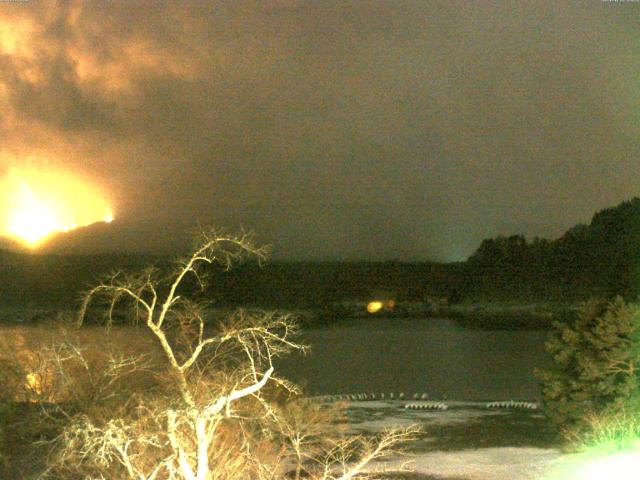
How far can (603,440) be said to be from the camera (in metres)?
17.9

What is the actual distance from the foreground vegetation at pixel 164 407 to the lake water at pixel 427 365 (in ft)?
63.0

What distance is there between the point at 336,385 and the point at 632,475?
102 feet

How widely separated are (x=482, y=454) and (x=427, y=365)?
39603 mm

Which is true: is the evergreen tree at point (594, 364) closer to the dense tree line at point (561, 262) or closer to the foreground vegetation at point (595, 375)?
the foreground vegetation at point (595, 375)

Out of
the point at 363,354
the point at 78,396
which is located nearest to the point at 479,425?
the point at 78,396

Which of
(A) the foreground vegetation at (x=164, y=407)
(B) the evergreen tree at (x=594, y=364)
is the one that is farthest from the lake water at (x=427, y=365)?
(A) the foreground vegetation at (x=164, y=407)

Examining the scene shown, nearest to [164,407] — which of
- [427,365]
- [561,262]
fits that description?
[427,365]

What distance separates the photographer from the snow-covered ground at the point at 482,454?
1628 centimetres

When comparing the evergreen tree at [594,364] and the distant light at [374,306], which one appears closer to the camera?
the evergreen tree at [594,364]

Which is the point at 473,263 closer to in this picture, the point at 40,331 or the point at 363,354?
the point at 363,354

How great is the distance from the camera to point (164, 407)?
10.1 m

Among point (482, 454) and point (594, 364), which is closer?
point (482, 454)

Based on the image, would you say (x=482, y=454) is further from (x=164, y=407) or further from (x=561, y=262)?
(x=561, y=262)

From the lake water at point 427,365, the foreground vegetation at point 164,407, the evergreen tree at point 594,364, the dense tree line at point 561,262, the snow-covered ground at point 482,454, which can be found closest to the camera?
the foreground vegetation at point 164,407
